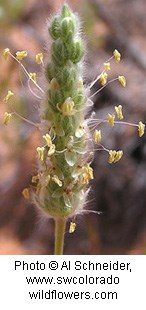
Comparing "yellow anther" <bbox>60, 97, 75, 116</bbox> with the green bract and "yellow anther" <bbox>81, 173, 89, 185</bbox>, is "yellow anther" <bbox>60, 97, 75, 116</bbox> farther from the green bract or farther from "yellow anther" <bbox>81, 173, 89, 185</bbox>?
"yellow anther" <bbox>81, 173, 89, 185</bbox>

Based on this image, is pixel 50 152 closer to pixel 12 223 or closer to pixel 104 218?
pixel 104 218

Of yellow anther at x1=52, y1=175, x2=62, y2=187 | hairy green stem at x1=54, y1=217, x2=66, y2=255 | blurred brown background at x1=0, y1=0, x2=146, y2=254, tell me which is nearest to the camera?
yellow anther at x1=52, y1=175, x2=62, y2=187

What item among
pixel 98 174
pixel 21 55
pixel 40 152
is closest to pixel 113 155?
pixel 40 152

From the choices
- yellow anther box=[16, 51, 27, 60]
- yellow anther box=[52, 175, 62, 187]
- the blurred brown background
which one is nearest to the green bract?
yellow anther box=[52, 175, 62, 187]

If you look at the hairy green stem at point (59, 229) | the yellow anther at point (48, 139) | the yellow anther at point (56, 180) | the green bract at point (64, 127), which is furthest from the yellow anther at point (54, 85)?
the hairy green stem at point (59, 229)

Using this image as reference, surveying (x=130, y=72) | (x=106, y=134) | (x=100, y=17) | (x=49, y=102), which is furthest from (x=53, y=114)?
(x=100, y=17)

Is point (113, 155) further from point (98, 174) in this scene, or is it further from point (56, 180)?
point (98, 174)

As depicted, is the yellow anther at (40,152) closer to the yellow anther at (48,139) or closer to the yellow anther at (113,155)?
the yellow anther at (48,139)

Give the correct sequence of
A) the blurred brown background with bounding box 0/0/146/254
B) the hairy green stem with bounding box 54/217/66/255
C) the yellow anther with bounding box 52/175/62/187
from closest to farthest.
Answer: the yellow anther with bounding box 52/175/62/187 < the hairy green stem with bounding box 54/217/66/255 < the blurred brown background with bounding box 0/0/146/254
